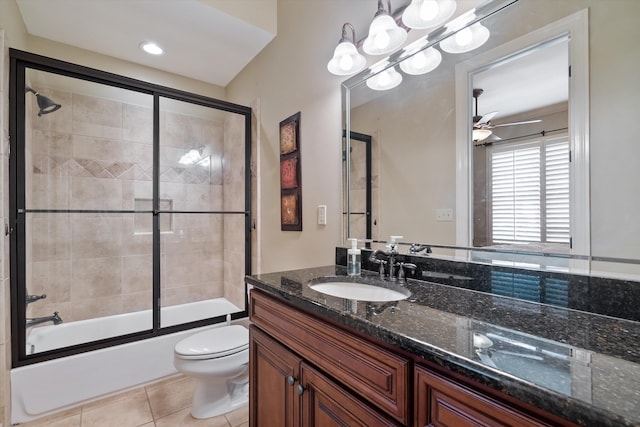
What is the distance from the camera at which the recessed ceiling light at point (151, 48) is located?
2305 millimetres

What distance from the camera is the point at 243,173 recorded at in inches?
104

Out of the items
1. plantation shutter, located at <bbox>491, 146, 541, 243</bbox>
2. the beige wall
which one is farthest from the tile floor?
plantation shutter, located at <bbox>491, 146, 541, 243</bbox>

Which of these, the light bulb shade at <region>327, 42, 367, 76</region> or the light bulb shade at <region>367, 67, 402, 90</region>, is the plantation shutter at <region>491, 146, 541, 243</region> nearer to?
the light bulb shade at <region>367, 67, 402, 90</region>

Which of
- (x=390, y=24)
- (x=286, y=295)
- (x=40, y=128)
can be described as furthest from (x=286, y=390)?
(x=40, y=128)

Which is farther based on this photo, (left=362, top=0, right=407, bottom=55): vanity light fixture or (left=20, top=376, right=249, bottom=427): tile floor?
(left=20, top=376, right=249, bottom=427): tile floor

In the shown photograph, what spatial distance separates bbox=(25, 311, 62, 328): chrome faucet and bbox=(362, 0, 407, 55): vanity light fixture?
2.50 m

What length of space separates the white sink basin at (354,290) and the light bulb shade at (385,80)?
922mm

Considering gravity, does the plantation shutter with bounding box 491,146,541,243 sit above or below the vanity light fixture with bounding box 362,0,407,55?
below

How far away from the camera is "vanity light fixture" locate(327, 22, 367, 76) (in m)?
1.43

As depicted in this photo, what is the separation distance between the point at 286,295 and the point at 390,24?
3.74 ft

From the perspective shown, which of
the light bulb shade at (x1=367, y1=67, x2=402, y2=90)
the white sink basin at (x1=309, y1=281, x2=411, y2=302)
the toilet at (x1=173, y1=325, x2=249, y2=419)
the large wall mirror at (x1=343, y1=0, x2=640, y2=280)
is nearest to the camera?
the large wall mirror at (x1=343, y1=0, x2=640, y2=280)

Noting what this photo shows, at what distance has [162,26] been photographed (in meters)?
2.09

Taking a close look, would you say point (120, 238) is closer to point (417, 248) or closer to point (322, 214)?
point (322, 214)

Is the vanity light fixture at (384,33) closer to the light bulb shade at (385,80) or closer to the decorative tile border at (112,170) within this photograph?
the light bulb shade at (385,80)
